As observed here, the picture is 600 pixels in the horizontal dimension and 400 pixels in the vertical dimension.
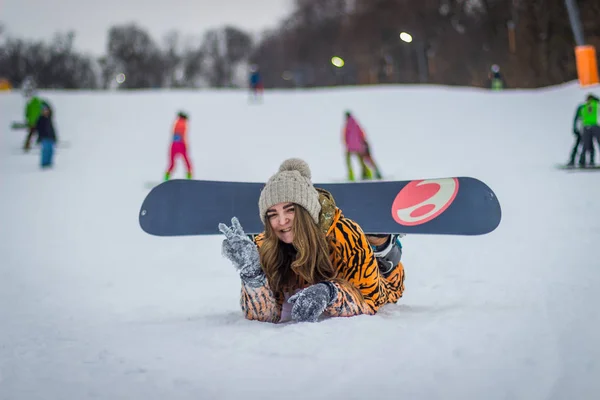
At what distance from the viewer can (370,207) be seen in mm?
4793

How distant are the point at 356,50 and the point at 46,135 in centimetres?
3424

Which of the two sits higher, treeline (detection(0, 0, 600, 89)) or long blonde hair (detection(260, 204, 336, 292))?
treeline (detection(0, 0, 600, 89))

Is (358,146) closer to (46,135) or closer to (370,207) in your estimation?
(46,135)

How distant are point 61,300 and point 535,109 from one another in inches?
634

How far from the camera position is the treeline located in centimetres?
3316

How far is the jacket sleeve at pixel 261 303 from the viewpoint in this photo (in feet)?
12.2

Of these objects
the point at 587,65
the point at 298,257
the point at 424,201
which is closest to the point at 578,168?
the point at 424,201

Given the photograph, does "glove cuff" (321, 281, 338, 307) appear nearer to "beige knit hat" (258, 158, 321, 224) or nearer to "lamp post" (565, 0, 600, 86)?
"beige knit hat" (258, 158, 321, 224)

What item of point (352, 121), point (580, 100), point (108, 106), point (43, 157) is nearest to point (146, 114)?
point (108, 106)

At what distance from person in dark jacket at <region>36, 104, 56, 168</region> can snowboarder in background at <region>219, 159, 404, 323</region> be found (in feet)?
36.7

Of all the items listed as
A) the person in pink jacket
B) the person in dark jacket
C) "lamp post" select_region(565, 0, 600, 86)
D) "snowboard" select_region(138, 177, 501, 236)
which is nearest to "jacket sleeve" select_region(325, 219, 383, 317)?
"snowboard" select_region(138, 177, 501, 236)

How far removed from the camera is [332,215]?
378 centimetres

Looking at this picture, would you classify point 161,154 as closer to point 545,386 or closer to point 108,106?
point 108,106

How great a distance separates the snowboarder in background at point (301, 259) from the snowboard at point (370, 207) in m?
0.74
